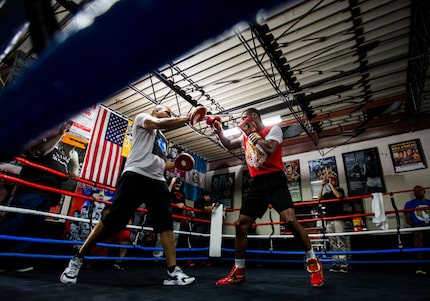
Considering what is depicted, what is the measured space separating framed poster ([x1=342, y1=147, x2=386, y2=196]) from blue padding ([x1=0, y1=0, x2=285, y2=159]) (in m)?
6.59

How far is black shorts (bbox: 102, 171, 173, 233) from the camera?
1.70 m

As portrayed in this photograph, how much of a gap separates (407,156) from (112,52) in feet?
23.1

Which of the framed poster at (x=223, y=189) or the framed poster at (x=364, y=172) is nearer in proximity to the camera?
the framed poster at (x=364, y=172)

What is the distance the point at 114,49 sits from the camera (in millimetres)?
254

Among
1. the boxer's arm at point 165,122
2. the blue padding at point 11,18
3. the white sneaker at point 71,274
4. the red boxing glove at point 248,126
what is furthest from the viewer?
the red boxing glove at point 248,126

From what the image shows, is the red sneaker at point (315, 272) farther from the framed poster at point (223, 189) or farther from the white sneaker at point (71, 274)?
the framed poster at point (223, 189)

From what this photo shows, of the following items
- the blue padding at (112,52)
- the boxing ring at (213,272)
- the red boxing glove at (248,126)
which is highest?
the red boxing glove at (248,126)

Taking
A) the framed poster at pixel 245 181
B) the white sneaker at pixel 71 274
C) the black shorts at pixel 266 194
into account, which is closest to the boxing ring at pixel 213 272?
the white sneaker at pixel 71 274

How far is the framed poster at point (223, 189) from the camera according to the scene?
7922mm

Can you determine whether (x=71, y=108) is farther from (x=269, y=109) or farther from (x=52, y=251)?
(x=269, y=109)

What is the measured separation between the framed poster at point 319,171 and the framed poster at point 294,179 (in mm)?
347

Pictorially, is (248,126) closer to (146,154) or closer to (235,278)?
(146,154)

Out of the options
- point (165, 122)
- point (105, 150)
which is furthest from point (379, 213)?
point (105, 150)

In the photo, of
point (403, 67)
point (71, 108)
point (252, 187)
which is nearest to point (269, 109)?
point (403, 67)
